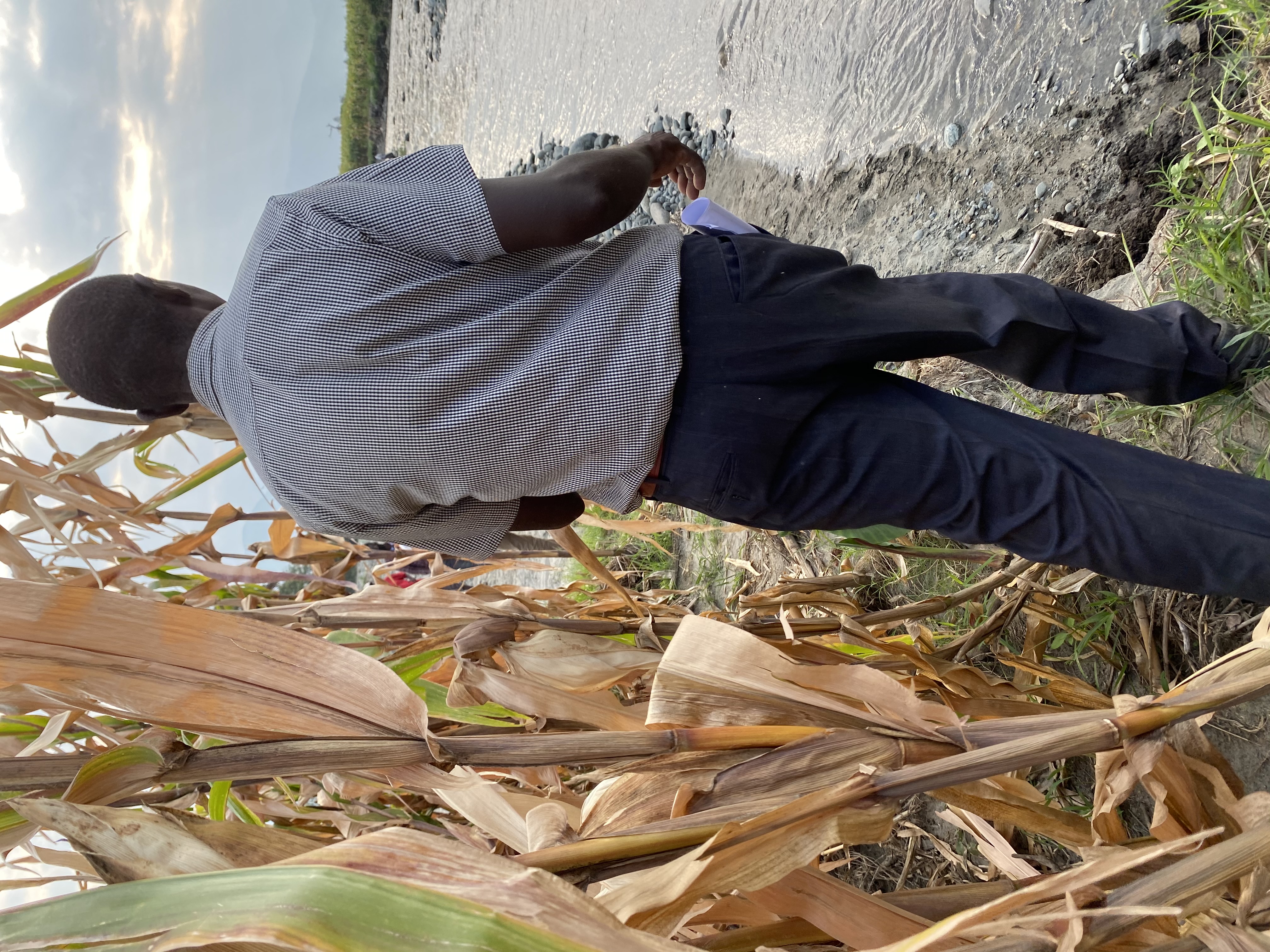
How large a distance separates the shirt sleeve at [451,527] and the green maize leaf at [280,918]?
2.33ft

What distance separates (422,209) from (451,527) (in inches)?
15.9

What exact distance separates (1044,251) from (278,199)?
131cm

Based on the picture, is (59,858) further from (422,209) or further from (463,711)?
(422,209)

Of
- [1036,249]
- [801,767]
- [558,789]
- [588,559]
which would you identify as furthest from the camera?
[1036,249]

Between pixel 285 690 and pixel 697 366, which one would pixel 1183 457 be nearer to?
pixel 697 366

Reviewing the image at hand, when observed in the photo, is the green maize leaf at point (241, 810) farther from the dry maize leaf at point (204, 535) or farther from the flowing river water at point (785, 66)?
the flowing river water at point (785, 66)

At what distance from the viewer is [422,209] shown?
89 cm

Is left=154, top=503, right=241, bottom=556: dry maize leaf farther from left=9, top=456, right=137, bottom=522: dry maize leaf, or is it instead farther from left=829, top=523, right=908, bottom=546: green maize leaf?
left=829, top=523, right=908, bottom=546: green maize leaf

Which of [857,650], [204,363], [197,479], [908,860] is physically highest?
[204,363]

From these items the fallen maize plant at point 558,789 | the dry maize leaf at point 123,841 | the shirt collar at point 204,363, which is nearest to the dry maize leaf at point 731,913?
the fallen maize plant at point 558,789

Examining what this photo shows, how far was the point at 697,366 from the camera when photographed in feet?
3.02

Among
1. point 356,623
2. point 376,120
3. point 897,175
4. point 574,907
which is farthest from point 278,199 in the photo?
point 376,120

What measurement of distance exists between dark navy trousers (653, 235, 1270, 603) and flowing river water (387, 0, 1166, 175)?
878 millimetres

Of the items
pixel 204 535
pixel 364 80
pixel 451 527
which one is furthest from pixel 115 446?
pixel 364 80
